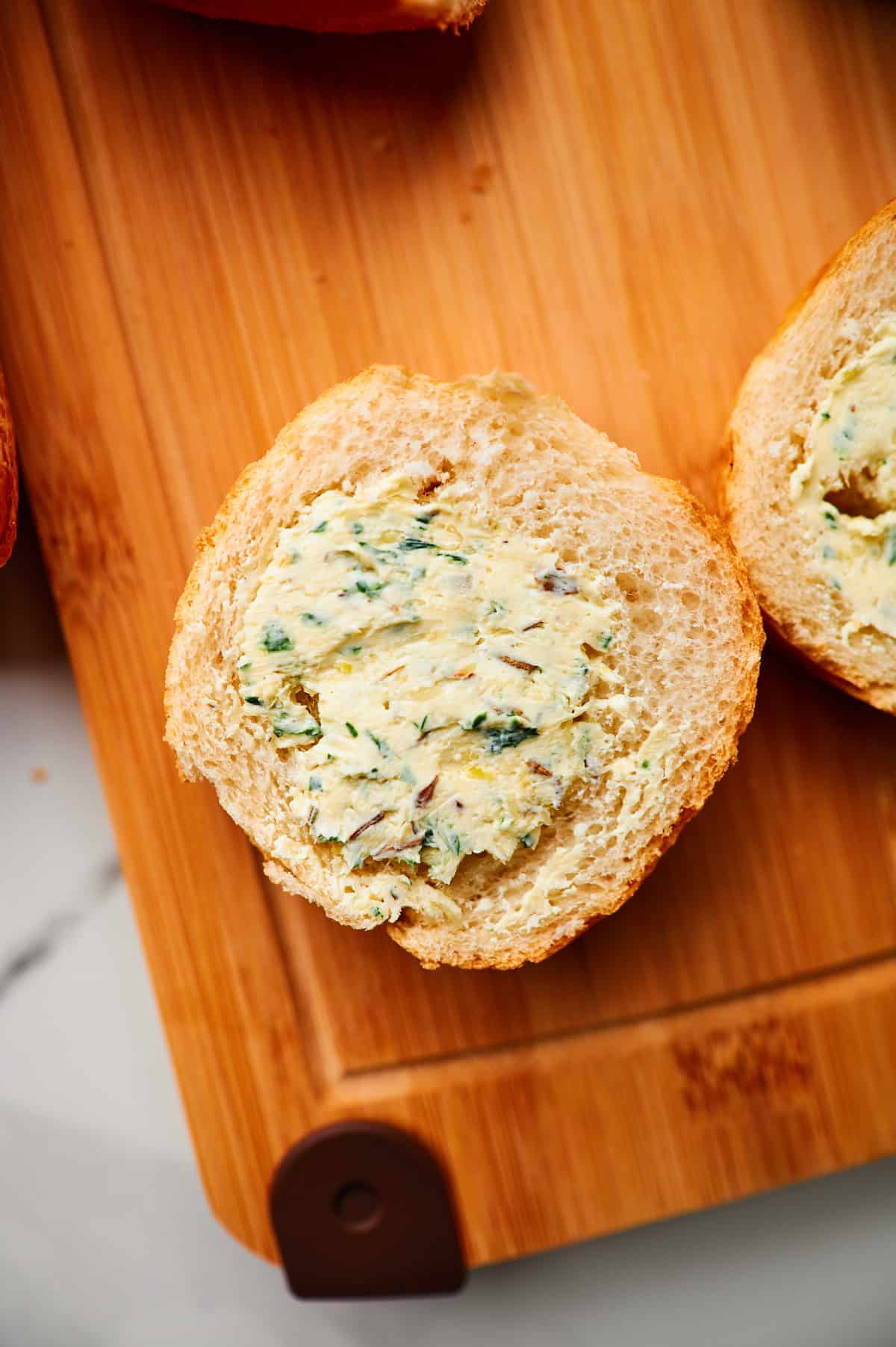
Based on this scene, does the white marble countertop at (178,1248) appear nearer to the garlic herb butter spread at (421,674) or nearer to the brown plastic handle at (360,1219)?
the brown plastic handle at (360,1219)

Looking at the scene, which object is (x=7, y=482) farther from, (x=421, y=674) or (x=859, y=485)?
(x=859, y=485)

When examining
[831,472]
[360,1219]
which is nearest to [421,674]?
[831,472]

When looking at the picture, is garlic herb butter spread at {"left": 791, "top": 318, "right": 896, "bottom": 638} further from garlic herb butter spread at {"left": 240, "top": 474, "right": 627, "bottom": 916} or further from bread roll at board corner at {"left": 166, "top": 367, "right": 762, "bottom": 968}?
garlic herb butter spread at {"left": 240, "top": 474, "right": 627, "bottom": 916}

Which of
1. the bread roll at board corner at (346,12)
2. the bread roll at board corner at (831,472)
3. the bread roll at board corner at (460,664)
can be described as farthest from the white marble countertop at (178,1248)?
the bread roll at board corner at (346,12)

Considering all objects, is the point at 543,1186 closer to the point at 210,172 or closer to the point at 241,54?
the point at 210,172

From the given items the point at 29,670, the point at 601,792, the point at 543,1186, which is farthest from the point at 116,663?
the point at 543,1186
